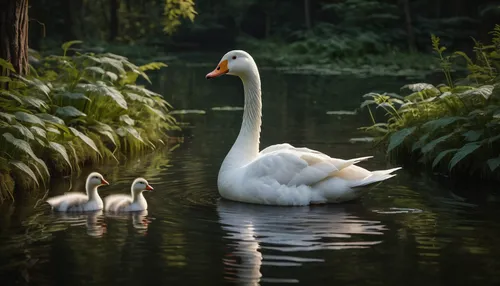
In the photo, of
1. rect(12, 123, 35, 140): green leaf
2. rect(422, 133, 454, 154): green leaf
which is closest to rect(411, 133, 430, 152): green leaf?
rect(422, 133, 454, 154): green leaf

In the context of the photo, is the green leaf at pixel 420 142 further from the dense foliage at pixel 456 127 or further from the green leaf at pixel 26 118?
the green leaf at pixel 26 118

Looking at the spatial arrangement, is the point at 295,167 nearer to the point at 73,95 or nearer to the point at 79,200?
the point at 79,200

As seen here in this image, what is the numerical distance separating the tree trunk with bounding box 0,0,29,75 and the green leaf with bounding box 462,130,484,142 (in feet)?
17.1

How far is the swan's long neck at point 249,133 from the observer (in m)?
10.3

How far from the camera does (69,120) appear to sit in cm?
1264

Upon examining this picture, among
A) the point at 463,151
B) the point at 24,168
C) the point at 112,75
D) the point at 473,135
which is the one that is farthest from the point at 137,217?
the point at 112,75

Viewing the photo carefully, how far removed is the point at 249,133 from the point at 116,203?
1.77 meters

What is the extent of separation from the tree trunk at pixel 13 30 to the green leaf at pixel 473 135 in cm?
522

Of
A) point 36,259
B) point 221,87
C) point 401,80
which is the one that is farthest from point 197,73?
point 36,259

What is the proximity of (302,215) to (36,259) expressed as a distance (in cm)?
275

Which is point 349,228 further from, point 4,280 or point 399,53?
point 399,53

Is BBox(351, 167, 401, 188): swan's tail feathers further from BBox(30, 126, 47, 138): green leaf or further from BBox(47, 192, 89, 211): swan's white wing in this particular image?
BBox(30, 126, 47, 138): green leaf

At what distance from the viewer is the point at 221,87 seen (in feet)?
92.1

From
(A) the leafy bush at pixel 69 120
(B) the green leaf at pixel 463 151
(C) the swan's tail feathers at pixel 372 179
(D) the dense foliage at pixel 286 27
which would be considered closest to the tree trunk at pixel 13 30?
(A) the leafy bush at pixel 69 120
